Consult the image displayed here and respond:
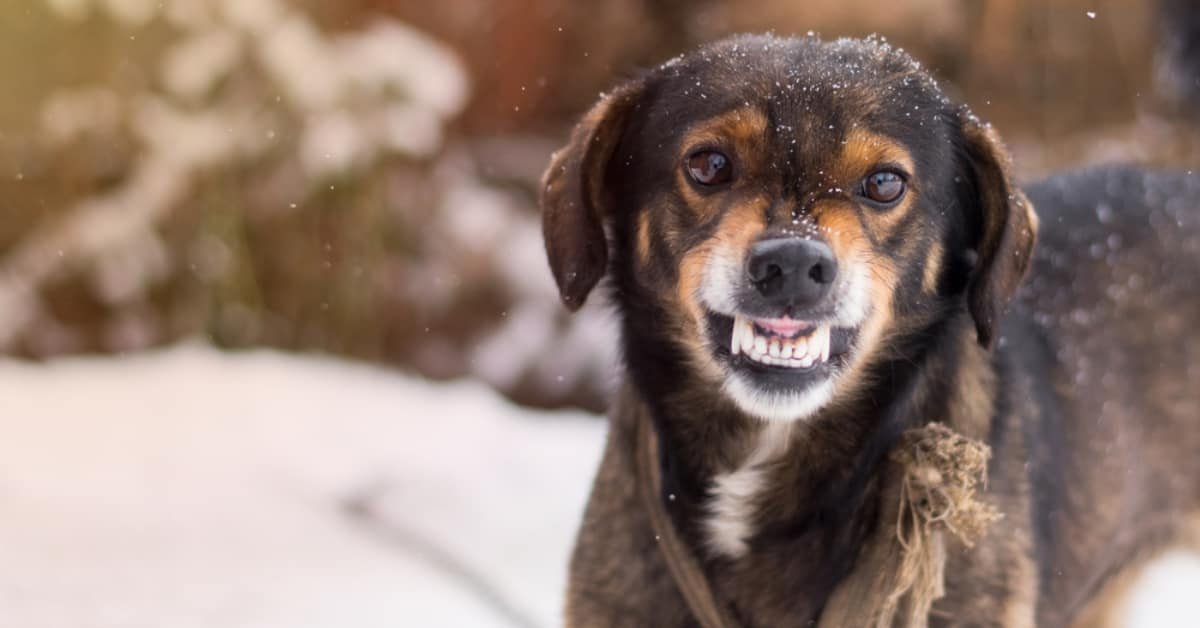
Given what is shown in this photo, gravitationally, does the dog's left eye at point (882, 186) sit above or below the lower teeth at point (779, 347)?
above

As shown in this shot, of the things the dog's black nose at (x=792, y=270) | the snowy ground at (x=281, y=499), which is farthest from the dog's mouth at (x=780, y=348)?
the snowy ground at (x=281, y=499)

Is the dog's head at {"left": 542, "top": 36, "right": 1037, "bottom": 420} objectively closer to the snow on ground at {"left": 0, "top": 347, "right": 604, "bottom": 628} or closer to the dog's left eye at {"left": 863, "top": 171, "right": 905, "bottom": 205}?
the dog's left eye at {"left": 863, "top": 171, "right": 905, "bottom": 205}

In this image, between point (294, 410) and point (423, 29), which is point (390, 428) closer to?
point (294, 410)

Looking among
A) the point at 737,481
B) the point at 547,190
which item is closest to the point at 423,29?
the point at 547,190

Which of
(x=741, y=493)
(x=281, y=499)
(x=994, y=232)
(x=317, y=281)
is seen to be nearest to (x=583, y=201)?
(x=741, y=493)

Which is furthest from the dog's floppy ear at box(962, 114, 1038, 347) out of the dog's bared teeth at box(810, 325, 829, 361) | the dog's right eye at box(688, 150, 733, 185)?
the dog's right eye at box(688, 150, 733, 185)

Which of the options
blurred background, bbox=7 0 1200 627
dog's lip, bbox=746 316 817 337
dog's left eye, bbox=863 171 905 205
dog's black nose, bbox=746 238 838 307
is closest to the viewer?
dog's black nose, bbox=746 238 838 307

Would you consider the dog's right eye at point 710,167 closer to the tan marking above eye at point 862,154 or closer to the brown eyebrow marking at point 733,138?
the brown eyebrow marking at point 733,138

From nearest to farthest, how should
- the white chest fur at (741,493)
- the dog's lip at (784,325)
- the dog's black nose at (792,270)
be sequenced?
1. the dog's black nose at (792,270)
2. the dog's lip at (784,325)
3. the white chest fur at (741,493)

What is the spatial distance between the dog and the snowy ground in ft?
3.95

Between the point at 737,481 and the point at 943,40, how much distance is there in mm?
4379

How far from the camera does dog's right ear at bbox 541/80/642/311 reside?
2436mm

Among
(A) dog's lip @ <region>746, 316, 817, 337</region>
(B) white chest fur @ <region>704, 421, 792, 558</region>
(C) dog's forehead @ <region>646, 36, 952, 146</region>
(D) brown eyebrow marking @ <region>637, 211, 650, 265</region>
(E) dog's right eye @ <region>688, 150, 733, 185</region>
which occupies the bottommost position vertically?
(B) white chest fur @ <region>704, 421, 792, 558</region>

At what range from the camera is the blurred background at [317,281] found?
3.91 metres
